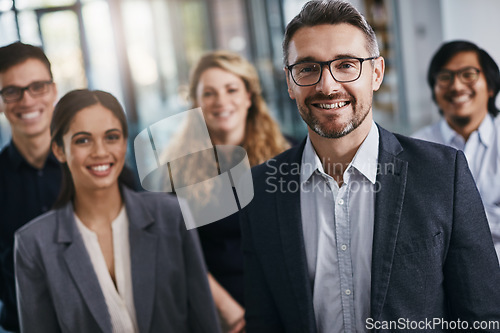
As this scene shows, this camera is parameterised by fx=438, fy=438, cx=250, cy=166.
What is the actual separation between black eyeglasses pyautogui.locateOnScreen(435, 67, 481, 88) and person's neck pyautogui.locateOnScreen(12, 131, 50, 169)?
50.6 inches

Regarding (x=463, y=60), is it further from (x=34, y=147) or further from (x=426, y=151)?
(x=34, y=147)

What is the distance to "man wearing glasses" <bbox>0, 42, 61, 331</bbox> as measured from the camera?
1.28m

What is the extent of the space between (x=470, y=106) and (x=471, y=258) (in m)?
0.63

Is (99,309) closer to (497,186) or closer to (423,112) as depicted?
(497,186)

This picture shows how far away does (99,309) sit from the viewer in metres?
1.22

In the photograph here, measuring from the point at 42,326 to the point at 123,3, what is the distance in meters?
4.72

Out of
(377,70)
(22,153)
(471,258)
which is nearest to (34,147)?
(22,153)

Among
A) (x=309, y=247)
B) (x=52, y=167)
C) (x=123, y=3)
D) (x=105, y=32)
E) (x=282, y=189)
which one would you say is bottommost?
(x=309, y=247)

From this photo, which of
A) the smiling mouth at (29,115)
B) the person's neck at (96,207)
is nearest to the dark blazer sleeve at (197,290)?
the person's neck at (96,207)

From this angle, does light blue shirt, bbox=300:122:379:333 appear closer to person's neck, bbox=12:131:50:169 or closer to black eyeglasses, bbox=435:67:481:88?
black eyeglasses, bbox=435:67:481:88

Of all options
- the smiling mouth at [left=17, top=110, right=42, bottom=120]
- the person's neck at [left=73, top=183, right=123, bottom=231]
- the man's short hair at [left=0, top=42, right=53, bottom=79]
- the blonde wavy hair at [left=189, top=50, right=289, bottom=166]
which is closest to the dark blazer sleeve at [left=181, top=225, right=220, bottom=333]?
the person's neck at [left=73, top=183, right=123, bottom=231]

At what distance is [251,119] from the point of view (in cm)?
180

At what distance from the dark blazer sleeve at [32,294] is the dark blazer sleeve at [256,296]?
1.83ft

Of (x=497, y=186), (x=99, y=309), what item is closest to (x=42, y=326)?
(x=99, y=309)
